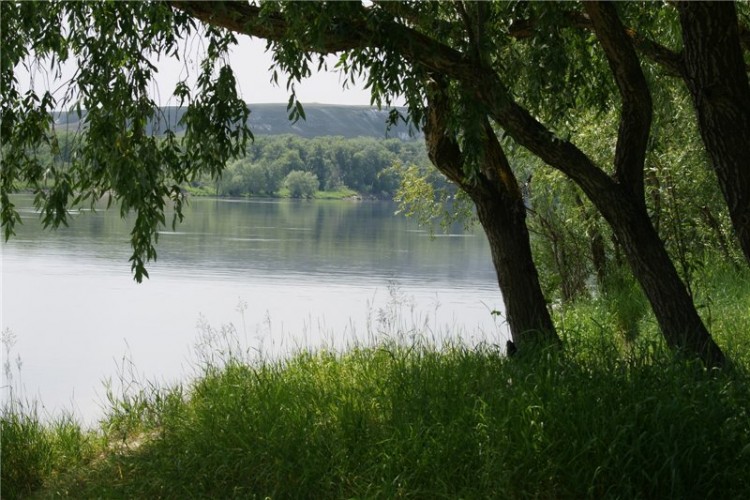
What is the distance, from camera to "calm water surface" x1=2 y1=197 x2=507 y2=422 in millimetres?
13047

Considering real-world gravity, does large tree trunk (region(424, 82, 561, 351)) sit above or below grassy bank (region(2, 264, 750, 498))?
above

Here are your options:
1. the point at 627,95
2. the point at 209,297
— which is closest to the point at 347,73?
the point at 627,95

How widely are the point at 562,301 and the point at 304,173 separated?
76.2 m

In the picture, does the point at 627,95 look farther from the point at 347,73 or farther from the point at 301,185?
the point at 301,185

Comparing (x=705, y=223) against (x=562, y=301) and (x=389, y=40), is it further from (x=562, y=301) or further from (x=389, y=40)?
(x=389, y=40)

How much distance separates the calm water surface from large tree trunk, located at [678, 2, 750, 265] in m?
3.75

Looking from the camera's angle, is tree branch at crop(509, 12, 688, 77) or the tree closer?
the tree

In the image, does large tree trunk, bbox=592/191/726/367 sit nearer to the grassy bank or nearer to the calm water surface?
the grassy bank

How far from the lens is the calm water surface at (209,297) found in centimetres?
1305

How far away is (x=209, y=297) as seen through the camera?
2134 cm

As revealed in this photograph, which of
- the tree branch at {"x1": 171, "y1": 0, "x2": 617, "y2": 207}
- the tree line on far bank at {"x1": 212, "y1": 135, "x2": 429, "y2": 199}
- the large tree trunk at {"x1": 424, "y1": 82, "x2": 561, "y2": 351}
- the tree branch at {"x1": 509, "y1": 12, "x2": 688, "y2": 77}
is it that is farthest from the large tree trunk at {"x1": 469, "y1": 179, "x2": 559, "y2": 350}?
the tree line on far bank at {"x1": 212, "y1": 135, "x2": 429, "y2": 199}

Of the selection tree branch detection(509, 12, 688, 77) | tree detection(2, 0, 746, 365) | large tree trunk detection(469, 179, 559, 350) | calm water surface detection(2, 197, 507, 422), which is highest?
tree branch detection(509, 12, 688, 77)

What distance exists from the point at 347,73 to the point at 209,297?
16.1 metres

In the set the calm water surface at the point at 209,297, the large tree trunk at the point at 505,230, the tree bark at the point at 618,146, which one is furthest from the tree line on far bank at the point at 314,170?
the tree bark at the point at 618,146
